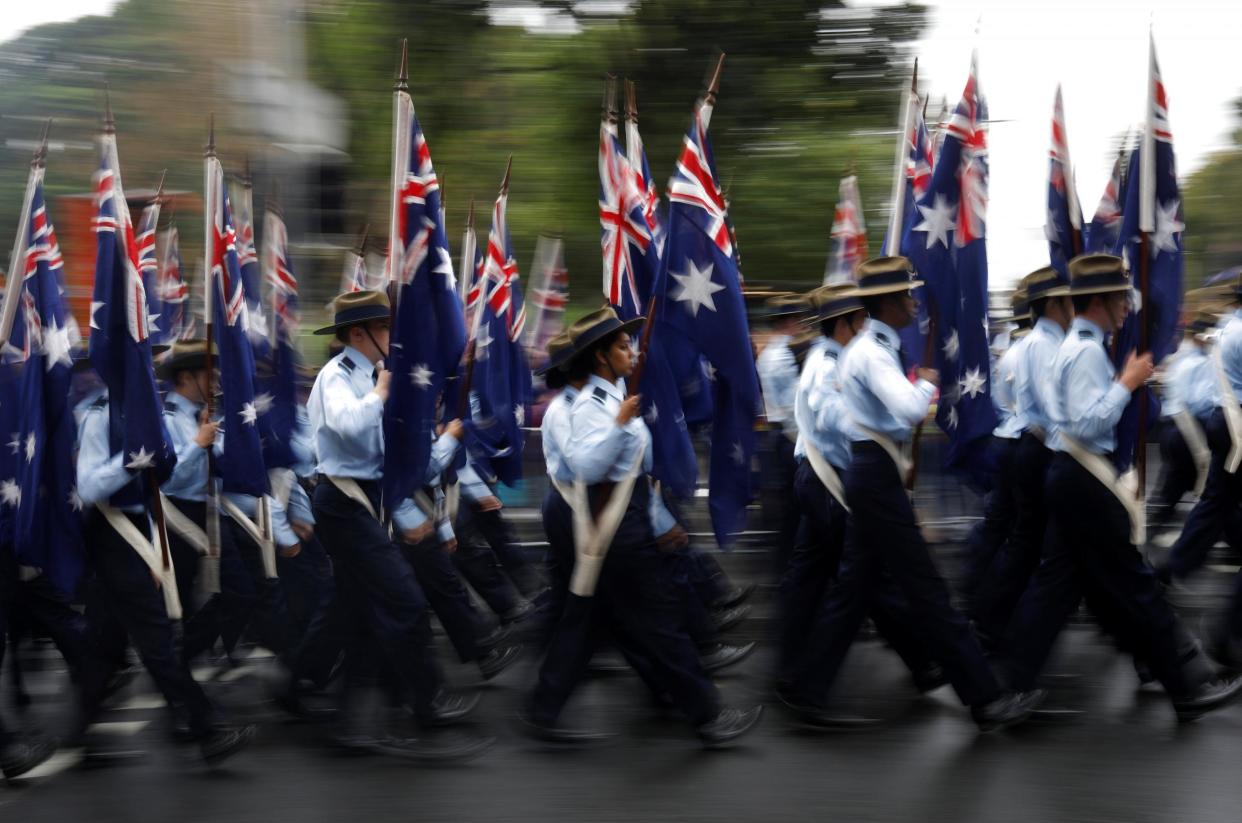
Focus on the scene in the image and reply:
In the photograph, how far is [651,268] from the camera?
309 inches

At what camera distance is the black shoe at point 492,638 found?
780cm

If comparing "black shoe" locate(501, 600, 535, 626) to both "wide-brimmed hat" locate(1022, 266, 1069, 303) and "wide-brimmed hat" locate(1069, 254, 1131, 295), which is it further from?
"wide-brimmed hat" locate(1069, 254, 1131, 295)

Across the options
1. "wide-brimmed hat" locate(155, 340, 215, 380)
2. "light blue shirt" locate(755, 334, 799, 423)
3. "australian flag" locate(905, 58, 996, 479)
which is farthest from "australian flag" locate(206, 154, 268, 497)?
"light blue shirt" locate(755, 334, 799, 423)

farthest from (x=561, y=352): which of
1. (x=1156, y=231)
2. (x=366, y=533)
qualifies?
(x=1156, y=231)

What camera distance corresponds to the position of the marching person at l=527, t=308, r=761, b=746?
6.59 metres

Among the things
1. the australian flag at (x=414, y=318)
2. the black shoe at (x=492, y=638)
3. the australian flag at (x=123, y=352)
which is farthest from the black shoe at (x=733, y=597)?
the australian flag at (x=123, y=352)

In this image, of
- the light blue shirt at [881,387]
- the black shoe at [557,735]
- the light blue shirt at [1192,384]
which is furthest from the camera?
the light blue shirt at [1192,384]

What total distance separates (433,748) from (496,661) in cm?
142

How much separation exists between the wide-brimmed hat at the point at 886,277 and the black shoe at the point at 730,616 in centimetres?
281

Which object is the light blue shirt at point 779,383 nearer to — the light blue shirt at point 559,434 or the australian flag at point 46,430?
the light blue shirt at point 559,434

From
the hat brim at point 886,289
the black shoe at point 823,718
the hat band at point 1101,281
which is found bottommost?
the black shoe at point 823,718

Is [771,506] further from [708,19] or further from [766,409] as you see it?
[708,19]

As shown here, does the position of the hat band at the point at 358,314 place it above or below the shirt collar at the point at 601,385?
above

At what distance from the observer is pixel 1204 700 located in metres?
6.67
